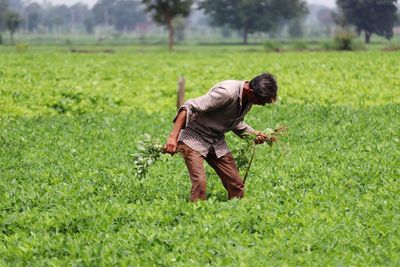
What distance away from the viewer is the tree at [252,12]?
107438 millimetres

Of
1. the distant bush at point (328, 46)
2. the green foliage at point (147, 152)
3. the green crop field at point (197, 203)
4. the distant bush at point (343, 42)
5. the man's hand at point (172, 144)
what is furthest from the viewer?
the distant bush at point (328, 46)

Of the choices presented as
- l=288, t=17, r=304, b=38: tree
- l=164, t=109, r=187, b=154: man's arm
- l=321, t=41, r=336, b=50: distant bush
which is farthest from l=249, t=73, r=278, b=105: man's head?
l=288, t=17, r=304, b=38: tree

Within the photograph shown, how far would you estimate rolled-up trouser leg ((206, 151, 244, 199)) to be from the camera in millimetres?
8766

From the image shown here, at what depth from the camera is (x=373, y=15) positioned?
96188 mm

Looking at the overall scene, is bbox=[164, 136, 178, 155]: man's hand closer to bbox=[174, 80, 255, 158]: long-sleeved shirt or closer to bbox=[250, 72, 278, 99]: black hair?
bbox=[174, 80, 255, 158]: long-sleeved shirt

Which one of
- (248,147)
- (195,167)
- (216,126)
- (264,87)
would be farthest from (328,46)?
(264,87)

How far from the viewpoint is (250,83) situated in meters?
7.97

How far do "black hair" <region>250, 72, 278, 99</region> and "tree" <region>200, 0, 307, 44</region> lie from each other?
325 feet

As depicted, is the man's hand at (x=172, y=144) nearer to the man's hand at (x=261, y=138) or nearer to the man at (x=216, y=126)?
the man at (x=216, y=126)

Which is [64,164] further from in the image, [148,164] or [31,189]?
[148,164]

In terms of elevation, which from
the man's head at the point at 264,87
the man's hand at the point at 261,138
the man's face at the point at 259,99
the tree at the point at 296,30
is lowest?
the tree at the point at 296,30

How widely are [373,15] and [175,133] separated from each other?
305 feet

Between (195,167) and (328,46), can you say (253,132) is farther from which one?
(328,46)

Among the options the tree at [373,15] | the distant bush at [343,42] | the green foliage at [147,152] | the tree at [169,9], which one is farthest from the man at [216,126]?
the tree at [373,15]
